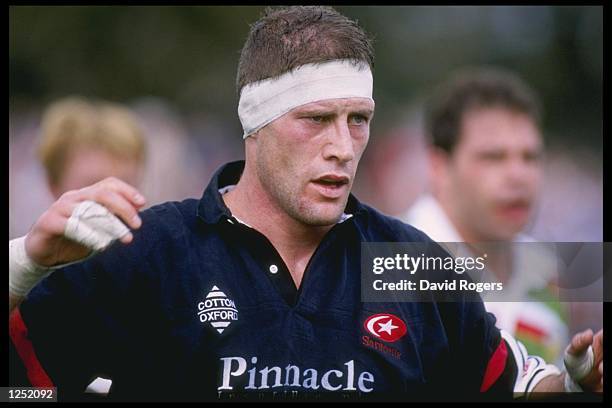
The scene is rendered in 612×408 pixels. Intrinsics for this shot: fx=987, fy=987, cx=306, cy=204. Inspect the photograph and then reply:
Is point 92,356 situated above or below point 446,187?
below

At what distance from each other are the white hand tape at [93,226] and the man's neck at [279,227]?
0.65 meters

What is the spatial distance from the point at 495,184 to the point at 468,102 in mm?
522

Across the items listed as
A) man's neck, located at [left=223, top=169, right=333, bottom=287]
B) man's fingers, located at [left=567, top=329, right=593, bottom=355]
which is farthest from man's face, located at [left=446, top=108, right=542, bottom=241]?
man's neck, located at [left=223, top=169, right=333, bottom=287]

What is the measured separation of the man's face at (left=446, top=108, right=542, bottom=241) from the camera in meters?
4.68

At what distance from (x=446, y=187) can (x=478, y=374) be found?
1.68 metres

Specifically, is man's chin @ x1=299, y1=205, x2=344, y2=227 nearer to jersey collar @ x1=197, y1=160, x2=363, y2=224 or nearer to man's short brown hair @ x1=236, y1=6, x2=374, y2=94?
jersey collar @ x1=197, y1=160, x2=363, y2=224

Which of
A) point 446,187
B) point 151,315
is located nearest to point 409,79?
point 446,187

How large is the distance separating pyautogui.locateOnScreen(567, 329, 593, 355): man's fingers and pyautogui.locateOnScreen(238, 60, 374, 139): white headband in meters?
1.10

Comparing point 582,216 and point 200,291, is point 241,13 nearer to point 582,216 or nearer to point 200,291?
point 582,216

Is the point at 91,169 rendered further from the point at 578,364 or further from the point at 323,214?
the point at 578,364

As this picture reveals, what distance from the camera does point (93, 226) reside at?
2721mm

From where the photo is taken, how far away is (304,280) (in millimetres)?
3285

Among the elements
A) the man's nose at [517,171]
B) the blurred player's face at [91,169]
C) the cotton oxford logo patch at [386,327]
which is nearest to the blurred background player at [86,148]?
the blurred player's face at [91,169]

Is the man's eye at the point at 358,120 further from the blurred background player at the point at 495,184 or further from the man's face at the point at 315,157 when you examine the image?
the blurred background player at the point at 495,184
